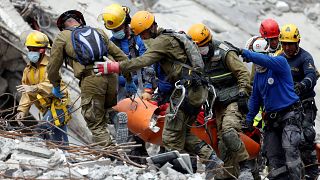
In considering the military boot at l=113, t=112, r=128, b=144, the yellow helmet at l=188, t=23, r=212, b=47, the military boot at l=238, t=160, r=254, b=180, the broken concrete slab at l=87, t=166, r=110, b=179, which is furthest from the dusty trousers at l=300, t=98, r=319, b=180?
the broken concrete slab at l=87, t=166, r=110, b=179

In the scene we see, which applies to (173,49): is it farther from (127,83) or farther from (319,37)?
(319,37)

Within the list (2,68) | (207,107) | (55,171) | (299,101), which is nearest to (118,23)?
(207,107)

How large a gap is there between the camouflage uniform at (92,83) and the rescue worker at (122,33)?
0.81 meters

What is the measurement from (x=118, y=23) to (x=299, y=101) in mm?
2347

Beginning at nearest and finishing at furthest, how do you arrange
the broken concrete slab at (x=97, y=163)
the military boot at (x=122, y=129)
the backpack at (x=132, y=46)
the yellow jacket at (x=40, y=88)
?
the broken concrete slab at (x=97, y=163), the military boot at (x=122, y=129), the yellow jacket at (x=40, y=88), the backpack at (x=132, y=46)

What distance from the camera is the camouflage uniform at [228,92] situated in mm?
8453

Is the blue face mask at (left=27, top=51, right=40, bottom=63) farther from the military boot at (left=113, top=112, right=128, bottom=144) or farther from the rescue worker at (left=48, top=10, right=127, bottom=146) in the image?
the military boot at (left=113, top=112, right=128, bottom=144)

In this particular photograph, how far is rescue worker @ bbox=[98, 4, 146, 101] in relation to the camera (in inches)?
363

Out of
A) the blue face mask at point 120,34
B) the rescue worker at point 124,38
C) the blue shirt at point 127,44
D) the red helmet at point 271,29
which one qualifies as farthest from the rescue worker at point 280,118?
the blue face mask at point 120,34

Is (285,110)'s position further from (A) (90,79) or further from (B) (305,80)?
(A) (90,79)

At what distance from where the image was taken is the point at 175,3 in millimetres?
15508

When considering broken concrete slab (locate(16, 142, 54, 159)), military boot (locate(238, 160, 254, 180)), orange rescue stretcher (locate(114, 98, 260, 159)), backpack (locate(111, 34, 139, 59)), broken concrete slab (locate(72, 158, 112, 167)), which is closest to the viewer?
broken concrete slab (locate(16, 142, 54, 159))

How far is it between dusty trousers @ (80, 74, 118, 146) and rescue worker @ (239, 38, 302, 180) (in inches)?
58.8

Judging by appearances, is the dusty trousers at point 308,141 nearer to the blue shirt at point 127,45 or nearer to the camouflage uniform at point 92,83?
the blue shirt at point 127,45
